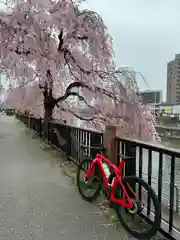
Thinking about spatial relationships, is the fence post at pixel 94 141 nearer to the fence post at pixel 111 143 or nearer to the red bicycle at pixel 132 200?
the fence post at pixel 111 143

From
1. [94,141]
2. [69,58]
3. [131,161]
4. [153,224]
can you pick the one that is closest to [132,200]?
[153,224]

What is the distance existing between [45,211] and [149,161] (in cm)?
164

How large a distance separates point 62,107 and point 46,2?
7.09 meters

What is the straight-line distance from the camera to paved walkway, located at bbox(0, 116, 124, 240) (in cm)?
324

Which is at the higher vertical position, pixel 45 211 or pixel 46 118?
pixel 46 118

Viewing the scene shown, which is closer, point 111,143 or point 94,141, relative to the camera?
point 111,143

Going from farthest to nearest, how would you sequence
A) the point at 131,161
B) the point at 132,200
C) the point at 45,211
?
the point at 45,211 → the point at 131,161 → the point at 132,200

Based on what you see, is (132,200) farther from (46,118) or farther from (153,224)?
(46,118)

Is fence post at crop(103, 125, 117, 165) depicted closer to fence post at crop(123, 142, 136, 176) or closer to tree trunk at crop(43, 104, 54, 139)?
fence post at crop(123, 142, 136, 176)

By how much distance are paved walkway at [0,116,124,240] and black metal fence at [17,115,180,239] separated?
0.68m

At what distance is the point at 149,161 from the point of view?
136 inches

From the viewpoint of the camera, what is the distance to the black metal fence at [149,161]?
3.09 meters

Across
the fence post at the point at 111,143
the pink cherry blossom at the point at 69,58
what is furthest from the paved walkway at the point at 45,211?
the pink cherry blossom at the point at 69,58

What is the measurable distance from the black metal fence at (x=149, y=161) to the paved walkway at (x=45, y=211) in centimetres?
68
